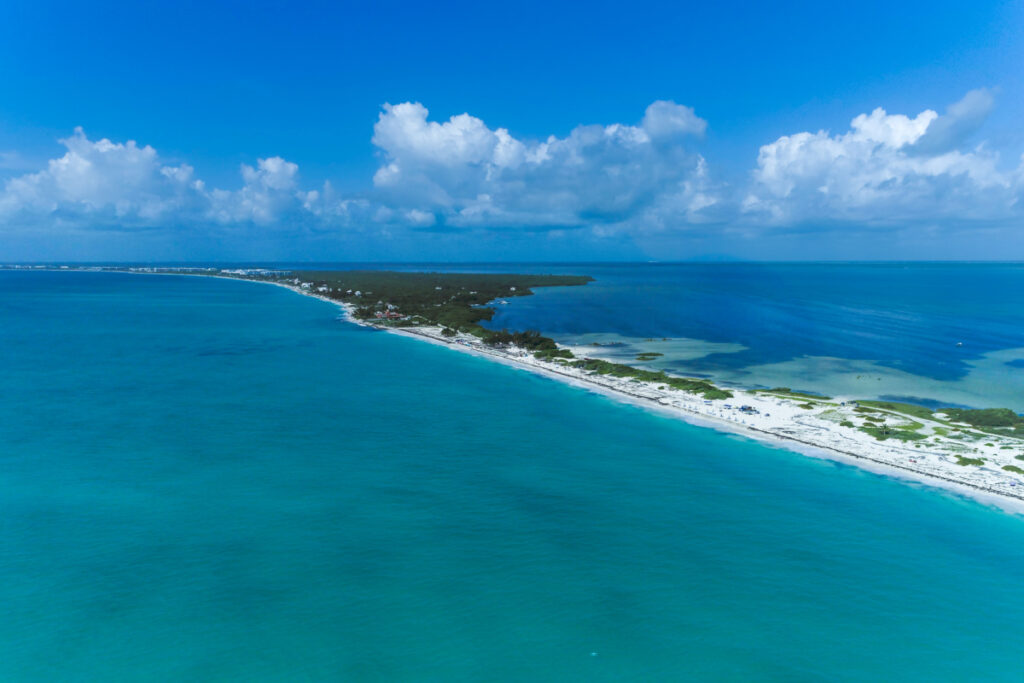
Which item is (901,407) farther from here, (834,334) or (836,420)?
(834,334)

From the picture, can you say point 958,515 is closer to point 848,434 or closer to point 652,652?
point 848,434

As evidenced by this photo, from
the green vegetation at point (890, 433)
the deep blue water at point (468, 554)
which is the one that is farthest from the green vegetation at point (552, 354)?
the green vegetation at point (890, 433)

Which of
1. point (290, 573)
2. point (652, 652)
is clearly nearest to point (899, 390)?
point (652, 652)

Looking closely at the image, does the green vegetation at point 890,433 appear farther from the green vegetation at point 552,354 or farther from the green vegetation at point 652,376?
the green vegetation at point 552,354

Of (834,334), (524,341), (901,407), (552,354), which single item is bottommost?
(901,407)

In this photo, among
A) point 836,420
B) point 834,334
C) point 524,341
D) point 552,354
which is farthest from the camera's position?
point 834,334

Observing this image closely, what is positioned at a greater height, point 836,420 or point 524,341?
point 524,341

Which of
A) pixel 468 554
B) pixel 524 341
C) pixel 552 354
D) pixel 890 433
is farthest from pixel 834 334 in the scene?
pixel 468 554
